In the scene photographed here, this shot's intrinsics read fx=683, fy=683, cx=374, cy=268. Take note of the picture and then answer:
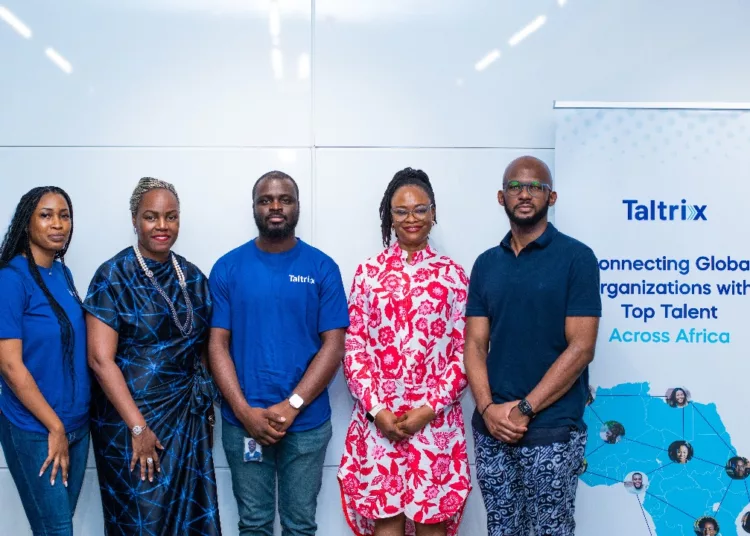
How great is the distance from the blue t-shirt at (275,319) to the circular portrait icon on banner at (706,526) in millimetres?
1794

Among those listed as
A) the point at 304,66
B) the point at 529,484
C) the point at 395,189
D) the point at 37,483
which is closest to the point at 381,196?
the point at 395,189

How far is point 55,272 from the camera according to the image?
2732 mm

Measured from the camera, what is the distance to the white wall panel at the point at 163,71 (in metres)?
3.33

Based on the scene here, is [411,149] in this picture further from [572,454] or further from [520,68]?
[572,454]

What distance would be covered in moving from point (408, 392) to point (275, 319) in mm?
631

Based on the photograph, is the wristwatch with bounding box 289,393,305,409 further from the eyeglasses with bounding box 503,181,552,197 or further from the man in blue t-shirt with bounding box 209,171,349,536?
the eyeglasses with bounding box 503,181,552,197

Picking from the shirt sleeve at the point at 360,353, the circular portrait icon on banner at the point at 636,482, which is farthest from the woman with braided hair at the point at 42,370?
the circular portrait icon on banner at the point at 636,482

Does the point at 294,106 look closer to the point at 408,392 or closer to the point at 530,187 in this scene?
the point at 530,187

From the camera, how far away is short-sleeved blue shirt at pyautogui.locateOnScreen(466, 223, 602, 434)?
8.49ft

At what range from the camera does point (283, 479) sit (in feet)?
9.54

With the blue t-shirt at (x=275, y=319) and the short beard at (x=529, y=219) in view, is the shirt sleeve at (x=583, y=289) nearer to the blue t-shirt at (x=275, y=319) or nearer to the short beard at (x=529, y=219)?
the short beard at (x=529, y=219)

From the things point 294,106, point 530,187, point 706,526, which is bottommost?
point 706,526

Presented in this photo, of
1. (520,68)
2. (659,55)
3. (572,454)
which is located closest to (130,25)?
(520,68)

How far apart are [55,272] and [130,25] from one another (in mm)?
1350
